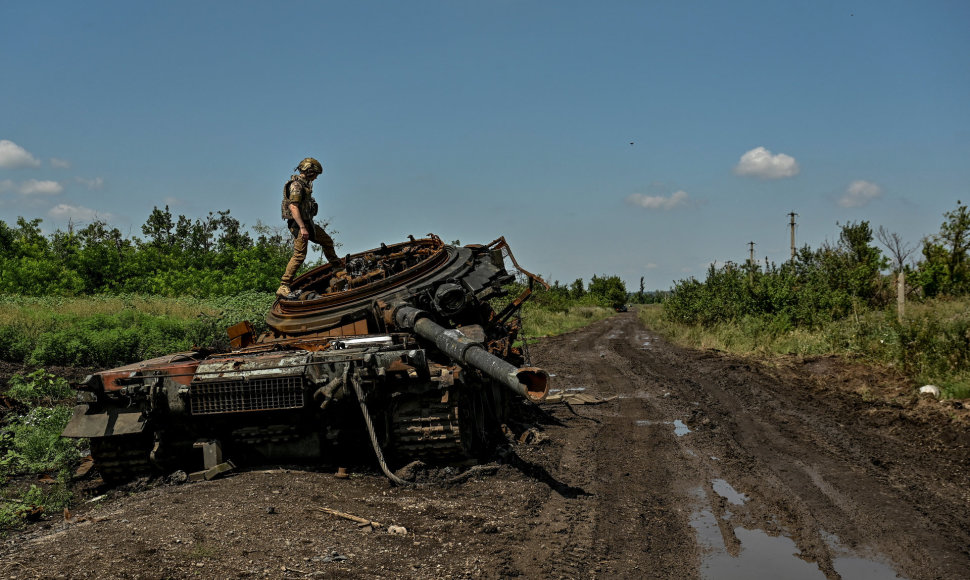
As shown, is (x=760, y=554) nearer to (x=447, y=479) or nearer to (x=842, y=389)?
(x=447, y=479)

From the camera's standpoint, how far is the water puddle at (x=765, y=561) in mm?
4441

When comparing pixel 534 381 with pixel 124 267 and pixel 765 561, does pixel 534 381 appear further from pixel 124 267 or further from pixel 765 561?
pixel 124 267

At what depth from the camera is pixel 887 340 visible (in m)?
13.4

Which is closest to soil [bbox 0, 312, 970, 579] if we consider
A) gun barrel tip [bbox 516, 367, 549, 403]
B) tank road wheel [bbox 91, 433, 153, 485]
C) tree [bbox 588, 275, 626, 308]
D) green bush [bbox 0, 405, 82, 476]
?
tank road wheel [bbox 91, 433, 153, 485]

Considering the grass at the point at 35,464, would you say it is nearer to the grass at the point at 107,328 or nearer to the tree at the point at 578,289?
the grass at the point at 107,328

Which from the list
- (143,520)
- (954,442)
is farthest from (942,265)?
(143,520)

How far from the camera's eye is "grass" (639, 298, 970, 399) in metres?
10.7

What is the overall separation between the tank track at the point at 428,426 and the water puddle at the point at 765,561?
6.53 feet

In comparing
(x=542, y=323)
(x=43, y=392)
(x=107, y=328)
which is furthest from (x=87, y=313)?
(x=542, y=323)

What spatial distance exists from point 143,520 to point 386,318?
3.14 m

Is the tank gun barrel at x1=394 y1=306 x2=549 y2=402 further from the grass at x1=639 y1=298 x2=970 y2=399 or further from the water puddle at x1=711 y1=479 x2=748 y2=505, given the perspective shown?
the grass at x1=639 y1=298 x2=970 y2=399

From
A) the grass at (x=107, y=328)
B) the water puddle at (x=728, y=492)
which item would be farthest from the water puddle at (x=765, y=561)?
the grass at (x=107, y=328)

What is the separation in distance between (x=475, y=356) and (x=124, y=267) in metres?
26.4

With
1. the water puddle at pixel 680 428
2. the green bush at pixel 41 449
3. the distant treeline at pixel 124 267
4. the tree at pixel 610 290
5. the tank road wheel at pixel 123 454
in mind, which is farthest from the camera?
the tree at pixel 610 290
